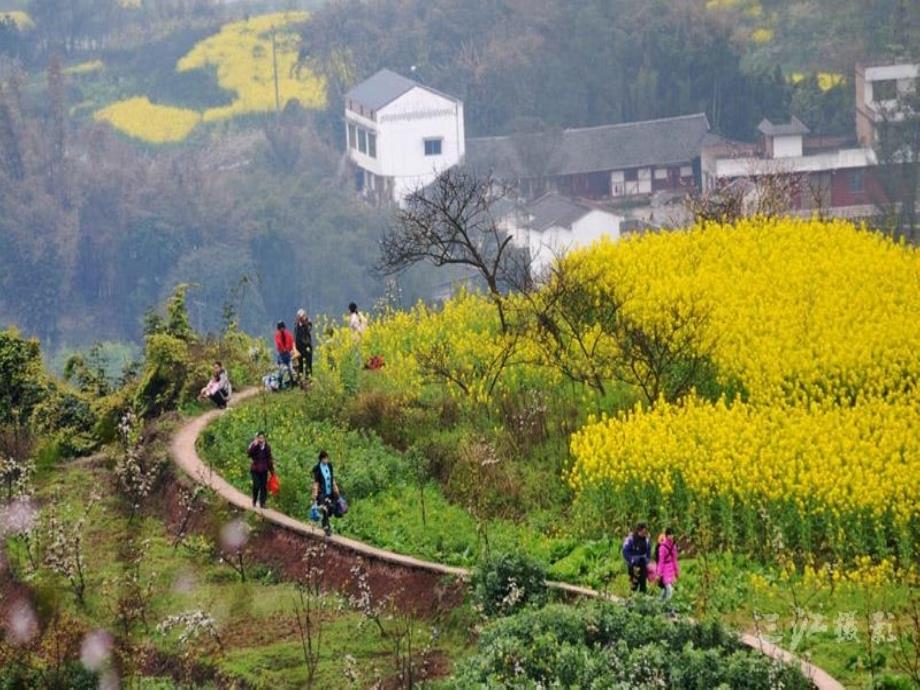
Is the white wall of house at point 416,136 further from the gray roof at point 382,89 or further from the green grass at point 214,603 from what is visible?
the green grass at point 214,603

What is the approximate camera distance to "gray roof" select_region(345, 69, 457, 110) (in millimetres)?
82250

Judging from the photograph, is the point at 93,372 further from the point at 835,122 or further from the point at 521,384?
the point at 835,122

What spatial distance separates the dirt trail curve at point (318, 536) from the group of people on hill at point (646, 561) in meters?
0.33

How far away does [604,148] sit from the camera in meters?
79.0

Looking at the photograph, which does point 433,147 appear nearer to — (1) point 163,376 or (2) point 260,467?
(1) point 163,376

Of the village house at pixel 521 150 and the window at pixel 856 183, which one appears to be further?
the village house at pixel 521 150

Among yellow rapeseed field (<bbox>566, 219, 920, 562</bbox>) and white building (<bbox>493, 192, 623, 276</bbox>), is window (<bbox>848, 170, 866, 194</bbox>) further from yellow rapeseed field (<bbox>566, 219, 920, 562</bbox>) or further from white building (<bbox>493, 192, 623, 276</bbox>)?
yellow rapeseed field (<bbox>566, 219, 920, 562</bbox>)

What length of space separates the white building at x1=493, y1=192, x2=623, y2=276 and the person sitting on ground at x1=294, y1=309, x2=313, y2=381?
41430 mm

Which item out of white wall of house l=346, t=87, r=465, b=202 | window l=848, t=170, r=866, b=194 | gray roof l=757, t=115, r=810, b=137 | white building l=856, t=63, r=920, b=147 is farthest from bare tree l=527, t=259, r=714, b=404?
white wall of house l=346, t=87, r=465, b=202

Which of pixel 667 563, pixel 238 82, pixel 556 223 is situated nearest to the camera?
pixel 667 563

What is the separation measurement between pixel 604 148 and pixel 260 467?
59.7 meters

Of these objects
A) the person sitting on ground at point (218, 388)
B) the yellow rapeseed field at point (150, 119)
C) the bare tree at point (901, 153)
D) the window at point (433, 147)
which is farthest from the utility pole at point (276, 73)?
the person sitting on ground at point (218, 388)

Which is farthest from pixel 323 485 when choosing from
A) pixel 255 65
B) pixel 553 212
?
pixel 255 65

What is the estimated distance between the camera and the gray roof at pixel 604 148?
77.1 meters
